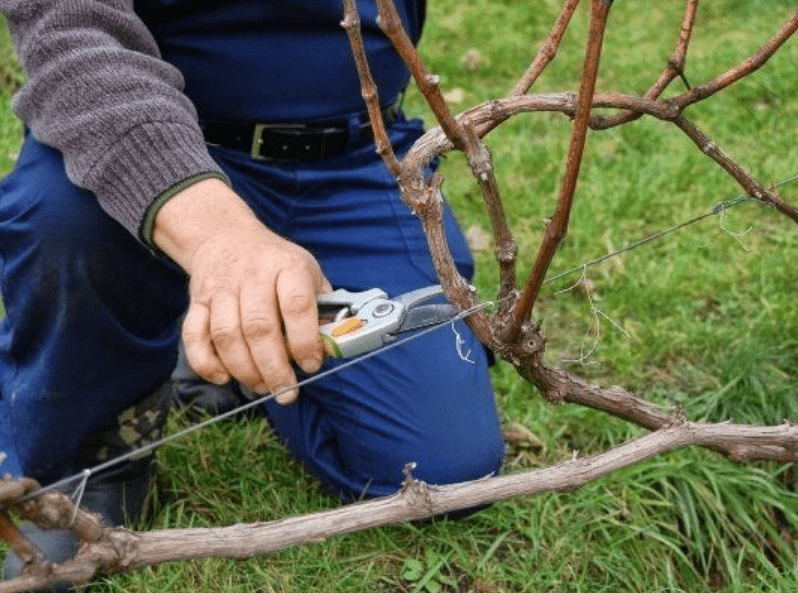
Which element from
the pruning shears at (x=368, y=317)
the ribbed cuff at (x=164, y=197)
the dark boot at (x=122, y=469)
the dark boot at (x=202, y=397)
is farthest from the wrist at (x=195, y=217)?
the dark boot at (x=202, y=397)

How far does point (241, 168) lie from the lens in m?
1.93

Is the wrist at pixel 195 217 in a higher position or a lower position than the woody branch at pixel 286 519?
higher

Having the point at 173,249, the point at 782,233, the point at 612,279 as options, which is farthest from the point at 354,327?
the point at 782,233

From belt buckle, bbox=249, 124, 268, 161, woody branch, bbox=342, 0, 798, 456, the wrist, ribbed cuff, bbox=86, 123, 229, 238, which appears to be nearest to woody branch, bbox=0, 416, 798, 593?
woody branch, bbox=342, 0, 798, 456

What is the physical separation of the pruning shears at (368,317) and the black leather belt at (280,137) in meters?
0.70

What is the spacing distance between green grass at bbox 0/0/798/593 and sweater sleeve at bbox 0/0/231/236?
55 cm

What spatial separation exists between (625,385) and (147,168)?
1.11 meters

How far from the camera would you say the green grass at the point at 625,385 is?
Result: 171 cm

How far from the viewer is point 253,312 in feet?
3.86

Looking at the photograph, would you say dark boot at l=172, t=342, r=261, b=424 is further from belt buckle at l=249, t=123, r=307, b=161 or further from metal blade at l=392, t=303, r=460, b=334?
metal blade at l=392, t=303, r=460, b=334

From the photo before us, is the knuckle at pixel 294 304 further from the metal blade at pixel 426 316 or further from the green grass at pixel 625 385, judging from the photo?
the green grass at pixel 625 385

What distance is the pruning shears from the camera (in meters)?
1.19

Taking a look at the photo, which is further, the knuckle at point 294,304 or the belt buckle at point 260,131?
the belt buckle at point 260,131

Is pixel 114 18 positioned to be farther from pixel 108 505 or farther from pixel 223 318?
pixel 108 505
